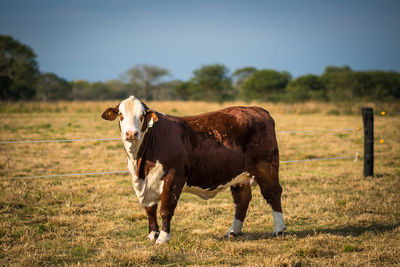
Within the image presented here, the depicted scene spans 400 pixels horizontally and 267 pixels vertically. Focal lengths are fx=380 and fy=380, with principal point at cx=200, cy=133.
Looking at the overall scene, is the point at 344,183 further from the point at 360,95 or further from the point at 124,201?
the point at 360,95

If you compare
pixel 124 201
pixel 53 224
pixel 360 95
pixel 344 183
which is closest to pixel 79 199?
pixel 124 201

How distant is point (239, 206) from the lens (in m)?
5.40

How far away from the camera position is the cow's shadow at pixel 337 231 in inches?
207

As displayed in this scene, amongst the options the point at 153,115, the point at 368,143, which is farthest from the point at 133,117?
the point at 368,143

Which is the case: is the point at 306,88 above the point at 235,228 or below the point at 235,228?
above

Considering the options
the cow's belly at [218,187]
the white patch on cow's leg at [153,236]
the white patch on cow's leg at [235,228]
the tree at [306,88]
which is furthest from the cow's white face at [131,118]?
the tree at [306,88]

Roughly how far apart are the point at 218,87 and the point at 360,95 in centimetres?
2342


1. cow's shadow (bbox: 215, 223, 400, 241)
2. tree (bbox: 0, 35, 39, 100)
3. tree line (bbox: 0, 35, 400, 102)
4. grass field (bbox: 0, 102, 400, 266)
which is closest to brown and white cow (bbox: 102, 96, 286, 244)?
cow's shadow (bbox: 215, 223, 400, 241)

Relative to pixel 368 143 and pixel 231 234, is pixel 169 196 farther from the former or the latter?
pixel 368 143

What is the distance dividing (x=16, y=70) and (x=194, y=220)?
40.7 meters

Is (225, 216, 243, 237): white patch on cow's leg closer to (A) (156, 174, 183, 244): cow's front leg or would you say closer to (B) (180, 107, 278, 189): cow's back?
(B) (180, 107, 278, 189): cow's back

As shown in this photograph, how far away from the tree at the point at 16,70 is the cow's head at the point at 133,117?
40202 millimetres

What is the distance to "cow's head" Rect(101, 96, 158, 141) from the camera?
4.20 metres

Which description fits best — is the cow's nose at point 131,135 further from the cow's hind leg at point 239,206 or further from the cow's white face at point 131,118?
the cow's hind leg at point 239,206
